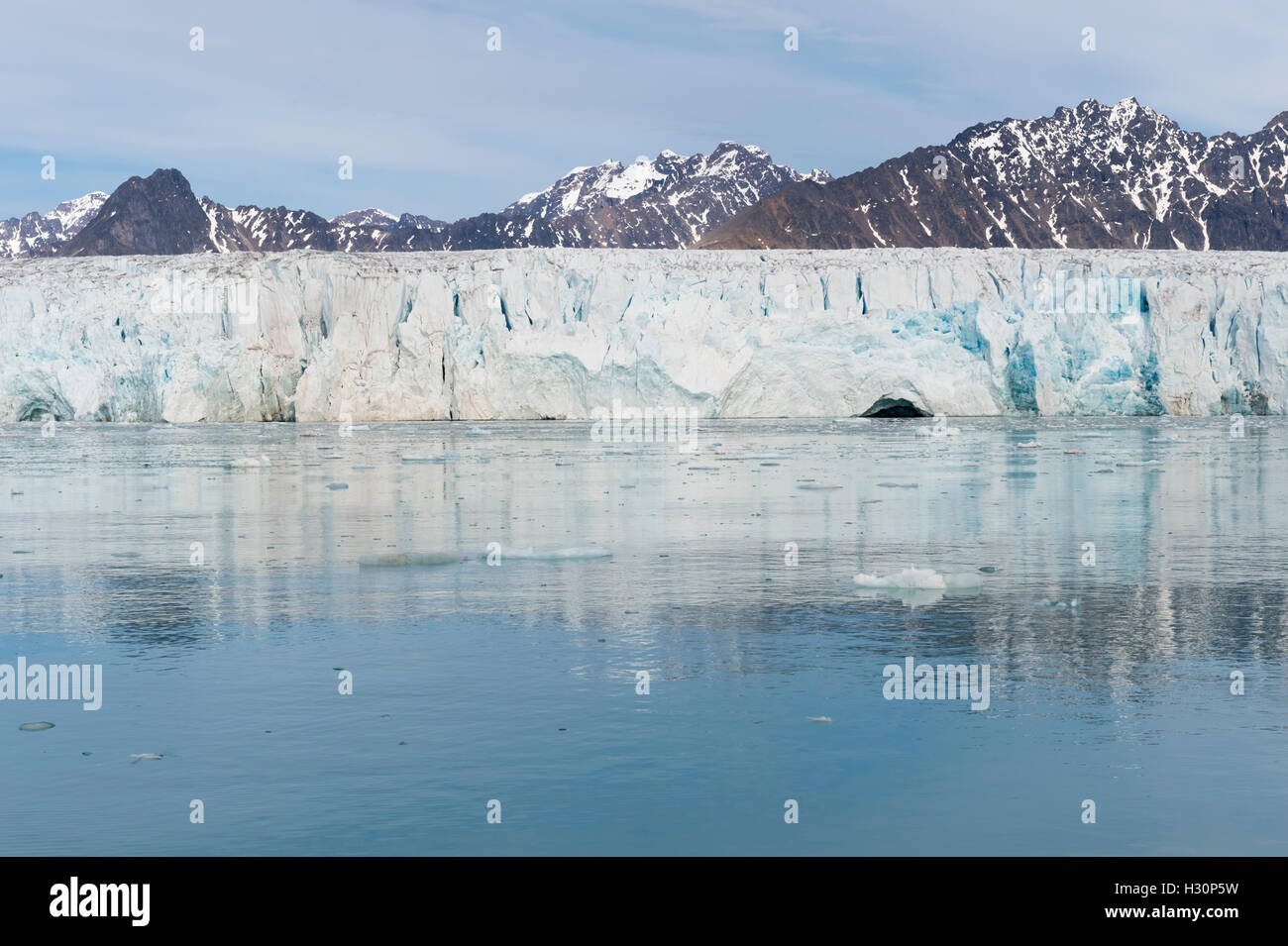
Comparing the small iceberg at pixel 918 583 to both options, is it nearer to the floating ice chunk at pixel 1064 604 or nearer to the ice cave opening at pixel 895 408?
the floating ice chunk at pixel 1064 604

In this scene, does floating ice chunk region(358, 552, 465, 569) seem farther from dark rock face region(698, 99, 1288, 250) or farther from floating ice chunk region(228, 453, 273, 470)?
dark rock face region(698, 99, 1288, 250)

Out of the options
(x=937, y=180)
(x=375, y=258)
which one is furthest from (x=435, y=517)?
(x=937, y=180)

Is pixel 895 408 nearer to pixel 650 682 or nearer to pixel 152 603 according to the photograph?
pixel 152 603

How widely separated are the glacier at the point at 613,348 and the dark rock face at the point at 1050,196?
10366cm

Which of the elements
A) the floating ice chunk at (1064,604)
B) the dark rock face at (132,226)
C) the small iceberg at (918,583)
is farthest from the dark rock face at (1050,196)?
the floating ice chunk at (1064,604)

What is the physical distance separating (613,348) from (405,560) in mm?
29282

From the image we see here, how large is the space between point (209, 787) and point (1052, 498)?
12.0 metres

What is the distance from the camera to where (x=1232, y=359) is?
40.6 m

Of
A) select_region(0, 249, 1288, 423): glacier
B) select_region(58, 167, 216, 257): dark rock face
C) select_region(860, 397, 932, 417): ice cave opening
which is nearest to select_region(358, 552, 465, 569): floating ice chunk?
select_region(0, 249, 1288, 423): glacier

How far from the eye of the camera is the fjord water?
12.6 feet

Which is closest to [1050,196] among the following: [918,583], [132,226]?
[132,226]

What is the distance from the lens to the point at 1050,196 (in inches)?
7057
